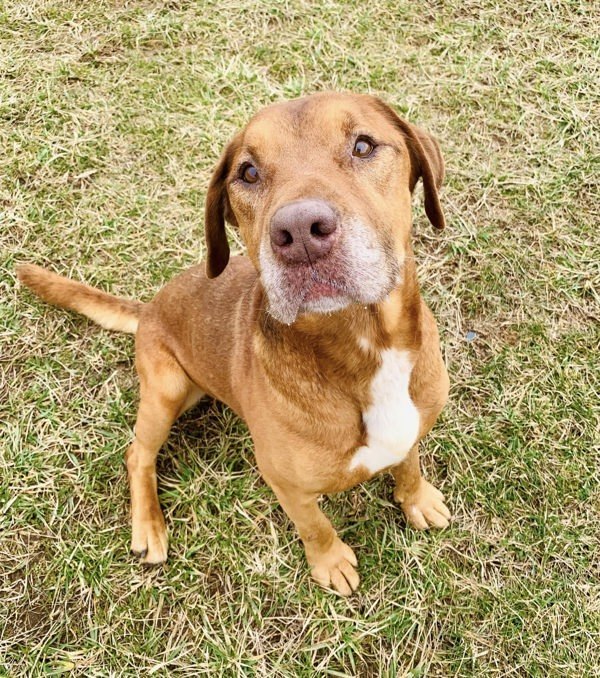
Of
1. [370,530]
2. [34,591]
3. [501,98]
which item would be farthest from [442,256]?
[34,591]

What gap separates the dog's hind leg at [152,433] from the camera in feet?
13.7

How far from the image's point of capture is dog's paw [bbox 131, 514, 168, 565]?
14.1 feet

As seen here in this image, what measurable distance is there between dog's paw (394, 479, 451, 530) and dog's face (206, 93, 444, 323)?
6.08 feet

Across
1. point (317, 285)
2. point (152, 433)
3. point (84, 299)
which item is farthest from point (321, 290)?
point (84, 299)

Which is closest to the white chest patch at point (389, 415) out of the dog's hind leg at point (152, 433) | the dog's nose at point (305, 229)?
the dog's nose at point (305, 229)

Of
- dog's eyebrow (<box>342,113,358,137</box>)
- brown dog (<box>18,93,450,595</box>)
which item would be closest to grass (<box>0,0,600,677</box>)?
brown dog (<box>18,93,450,595</box>)

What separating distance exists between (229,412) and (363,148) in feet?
7.95

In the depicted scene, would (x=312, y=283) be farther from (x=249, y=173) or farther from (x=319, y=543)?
(x=319, y=543)

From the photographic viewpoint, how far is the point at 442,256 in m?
5.16

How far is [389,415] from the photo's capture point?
3.18 m

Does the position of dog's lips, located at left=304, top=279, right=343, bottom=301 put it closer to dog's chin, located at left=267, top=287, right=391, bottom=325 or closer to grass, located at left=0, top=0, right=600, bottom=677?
dog's chin, located at left=267, top=287, right=391, bottom=325

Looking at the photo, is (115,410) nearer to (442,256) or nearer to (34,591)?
(34,591)

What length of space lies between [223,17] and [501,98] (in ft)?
8.65

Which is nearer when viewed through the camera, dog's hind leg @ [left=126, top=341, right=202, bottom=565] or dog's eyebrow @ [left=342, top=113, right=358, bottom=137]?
dog's eyebrow @ [left=342, top=113, right=358, bottom=137]
